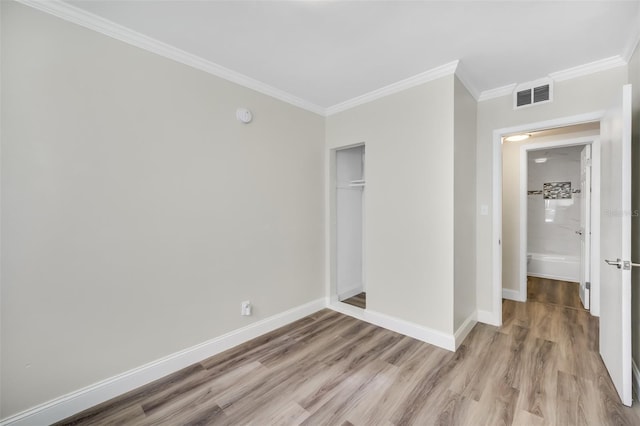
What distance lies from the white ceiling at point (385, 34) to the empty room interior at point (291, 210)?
0.06 feet

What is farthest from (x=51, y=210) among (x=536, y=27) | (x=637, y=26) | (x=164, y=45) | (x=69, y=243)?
(x=637, y=26)

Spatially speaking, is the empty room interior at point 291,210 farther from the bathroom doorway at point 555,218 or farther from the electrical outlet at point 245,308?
the bathroom doorway at point 555,218

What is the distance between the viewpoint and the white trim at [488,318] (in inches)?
114

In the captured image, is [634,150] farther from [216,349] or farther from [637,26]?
[216,349]

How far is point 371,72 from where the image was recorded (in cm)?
252

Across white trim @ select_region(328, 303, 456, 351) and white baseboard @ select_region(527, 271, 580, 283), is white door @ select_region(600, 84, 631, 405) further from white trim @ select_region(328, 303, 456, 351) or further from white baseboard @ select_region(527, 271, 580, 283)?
white baseboard @ select_region(527, 271, 580, 283)

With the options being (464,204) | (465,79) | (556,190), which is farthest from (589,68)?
(556,190)

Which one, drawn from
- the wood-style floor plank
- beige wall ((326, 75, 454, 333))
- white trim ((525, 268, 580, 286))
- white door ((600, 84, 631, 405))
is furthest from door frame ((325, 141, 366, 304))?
white trim ((525, 268, 580, 286))

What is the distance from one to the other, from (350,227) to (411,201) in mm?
1331

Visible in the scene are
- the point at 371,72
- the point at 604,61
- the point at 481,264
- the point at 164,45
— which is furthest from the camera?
the point at 481,264

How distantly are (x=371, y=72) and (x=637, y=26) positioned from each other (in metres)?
1.86

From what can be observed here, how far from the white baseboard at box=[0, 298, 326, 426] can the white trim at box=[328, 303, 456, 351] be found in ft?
3.10

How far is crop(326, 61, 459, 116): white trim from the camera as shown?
238cm

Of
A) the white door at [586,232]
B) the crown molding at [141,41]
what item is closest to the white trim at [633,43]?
the white door at [586,232]
